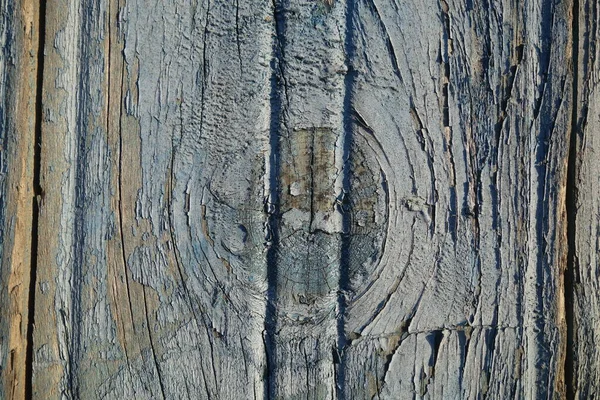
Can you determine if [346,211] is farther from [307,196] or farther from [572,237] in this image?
[572,237]

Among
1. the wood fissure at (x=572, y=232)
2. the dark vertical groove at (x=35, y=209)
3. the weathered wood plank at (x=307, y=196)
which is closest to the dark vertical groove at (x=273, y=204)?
the weathered wood plank at (x=307, y=196)

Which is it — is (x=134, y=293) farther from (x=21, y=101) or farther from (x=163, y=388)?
(x=21, y=101)

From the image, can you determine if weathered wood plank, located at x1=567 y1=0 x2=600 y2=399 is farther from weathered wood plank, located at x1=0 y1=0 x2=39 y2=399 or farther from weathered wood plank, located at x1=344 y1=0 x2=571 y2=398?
weathered wood plank, located at x1=0 y1=0 x2=39 y2=399

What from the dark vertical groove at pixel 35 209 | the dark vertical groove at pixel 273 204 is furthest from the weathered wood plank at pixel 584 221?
the dark vertical groove at pixel 35 209

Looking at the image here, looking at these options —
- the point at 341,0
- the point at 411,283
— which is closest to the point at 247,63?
the point at 341,0

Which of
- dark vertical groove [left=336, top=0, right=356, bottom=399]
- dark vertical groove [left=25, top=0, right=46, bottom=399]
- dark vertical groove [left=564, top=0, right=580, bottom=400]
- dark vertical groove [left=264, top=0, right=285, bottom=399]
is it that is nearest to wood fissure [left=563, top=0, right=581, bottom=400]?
dark vertical groove [left=564, top=0, right=580, bottom=400]

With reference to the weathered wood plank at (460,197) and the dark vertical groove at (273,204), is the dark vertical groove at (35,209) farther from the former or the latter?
the weathered wood plank at (460,197)

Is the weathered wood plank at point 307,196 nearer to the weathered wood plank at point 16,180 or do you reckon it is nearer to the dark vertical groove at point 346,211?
the dark vertical groove at point 346,211

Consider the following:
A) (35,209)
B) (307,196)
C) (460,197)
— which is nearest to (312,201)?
(307,196)
